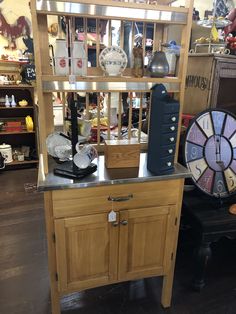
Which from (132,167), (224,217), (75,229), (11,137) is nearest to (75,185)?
(75,229)

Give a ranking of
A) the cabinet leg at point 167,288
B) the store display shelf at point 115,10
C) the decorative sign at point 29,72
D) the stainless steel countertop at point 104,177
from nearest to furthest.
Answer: the store display shelf at point 115,10 → the stainless steel countertop at point 104,177 → the cabinet leg at point 167,288 → the decorative sign at point 29,72

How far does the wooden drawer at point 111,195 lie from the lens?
1287 millimetres

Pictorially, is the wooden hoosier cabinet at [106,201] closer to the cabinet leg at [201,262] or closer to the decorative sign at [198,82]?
the cabinet leg at [201,262]

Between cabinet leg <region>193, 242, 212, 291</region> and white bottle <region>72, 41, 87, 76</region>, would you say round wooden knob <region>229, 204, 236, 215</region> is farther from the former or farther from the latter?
white bottle <region>72, 41, 87, 76</region>

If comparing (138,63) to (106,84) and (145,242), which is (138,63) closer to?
(106,84)

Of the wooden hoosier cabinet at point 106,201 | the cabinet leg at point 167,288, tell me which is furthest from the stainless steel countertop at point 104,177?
the cabinet leg at point 167,288

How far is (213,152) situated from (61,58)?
120 centimetres

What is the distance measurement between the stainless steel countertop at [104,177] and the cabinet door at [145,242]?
188mm

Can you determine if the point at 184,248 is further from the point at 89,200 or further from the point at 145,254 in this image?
the point at 89,200

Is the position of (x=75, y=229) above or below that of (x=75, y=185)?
below

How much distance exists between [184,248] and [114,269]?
0.88 metres

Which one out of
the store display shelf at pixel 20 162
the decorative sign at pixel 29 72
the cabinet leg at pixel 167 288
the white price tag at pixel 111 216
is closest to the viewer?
the white price tag at pixel 111 216

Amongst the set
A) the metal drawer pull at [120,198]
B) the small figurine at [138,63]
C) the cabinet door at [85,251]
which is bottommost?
the cabinet door at [85,251]

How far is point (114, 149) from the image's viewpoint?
56.7 inches
